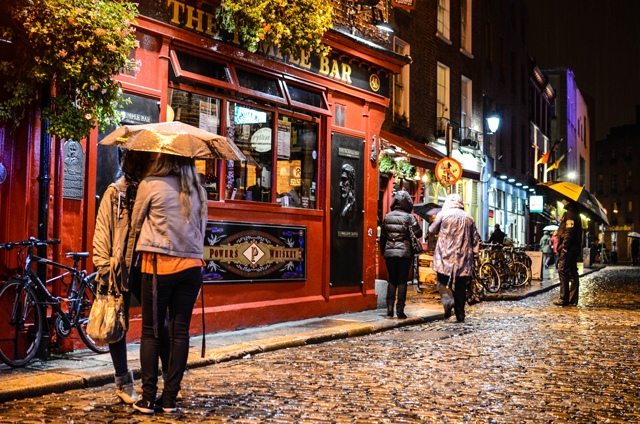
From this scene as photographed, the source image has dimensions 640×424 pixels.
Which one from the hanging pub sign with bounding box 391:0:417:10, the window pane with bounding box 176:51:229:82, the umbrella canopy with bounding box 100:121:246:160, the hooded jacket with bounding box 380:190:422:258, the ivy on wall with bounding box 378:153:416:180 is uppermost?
the hanging pub sign with bounding box 391:0:417:10

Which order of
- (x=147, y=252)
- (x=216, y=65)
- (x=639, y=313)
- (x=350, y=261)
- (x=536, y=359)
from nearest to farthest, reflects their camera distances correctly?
(x=147, y=252)
(x=536, y=359)
(x=216, y=65)
(x=350, y=261)
(x=639, y=313)

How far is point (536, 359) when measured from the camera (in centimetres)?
888

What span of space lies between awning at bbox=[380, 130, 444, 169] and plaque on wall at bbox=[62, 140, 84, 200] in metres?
11.3

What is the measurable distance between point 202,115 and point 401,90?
13021 millimetres

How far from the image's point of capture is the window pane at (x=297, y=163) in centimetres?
1230

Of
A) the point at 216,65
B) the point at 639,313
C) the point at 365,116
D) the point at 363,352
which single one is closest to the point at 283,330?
the point at 363,352

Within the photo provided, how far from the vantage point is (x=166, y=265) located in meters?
5.83

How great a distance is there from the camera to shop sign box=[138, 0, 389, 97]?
1004 cm

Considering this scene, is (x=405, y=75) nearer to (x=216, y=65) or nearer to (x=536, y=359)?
(x=216, y=65)

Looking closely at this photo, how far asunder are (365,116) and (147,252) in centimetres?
865

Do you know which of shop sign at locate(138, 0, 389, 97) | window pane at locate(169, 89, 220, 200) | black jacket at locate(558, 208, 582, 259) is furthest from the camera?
black jacket at locate(558, 208, 582, 259)

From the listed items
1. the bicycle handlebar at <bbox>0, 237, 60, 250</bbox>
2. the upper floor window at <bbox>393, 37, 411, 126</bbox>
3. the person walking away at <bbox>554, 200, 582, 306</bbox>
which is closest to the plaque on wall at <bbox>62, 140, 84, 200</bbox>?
the bicycle handlebar at <bbox>0, 237, 60, 250</bbox>

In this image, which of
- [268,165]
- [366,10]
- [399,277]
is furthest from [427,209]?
[268,165]

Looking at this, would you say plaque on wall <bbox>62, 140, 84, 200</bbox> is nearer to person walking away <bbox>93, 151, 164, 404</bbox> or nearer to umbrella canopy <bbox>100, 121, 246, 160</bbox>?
umbrella canopy <bbox>100, 121, 246, 160</bbox>
